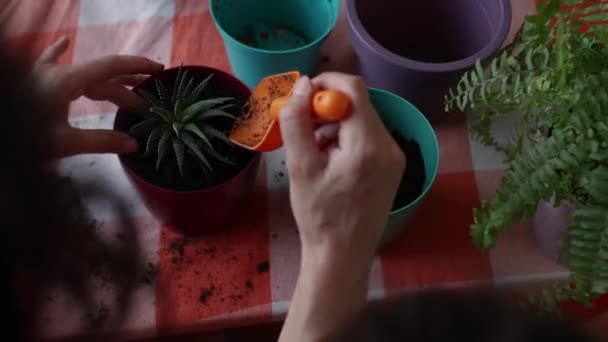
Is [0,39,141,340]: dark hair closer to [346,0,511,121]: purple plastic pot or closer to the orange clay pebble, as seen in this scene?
the orange clay pebble

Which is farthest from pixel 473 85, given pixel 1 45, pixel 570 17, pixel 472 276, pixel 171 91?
pixel 1 45

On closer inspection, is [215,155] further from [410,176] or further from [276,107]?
[410,176]

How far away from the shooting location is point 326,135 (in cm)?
50

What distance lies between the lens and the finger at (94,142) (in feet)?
1.73

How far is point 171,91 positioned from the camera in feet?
2.14

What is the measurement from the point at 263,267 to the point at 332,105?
0.28 metres

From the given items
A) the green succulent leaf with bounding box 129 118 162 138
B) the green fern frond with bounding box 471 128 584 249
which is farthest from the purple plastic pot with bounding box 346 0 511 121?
the green succulent leaf with bounding box 129 118 162 138

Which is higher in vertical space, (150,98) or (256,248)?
(150,98)

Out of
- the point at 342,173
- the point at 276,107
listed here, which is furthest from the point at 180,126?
the point at 342,173

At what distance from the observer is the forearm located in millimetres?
484

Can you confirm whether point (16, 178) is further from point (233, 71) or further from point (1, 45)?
point (233, 71)

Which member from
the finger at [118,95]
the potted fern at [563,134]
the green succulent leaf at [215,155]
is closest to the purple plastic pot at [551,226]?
the potted fern at [563,134]

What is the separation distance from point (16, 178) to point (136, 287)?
0.30 meters

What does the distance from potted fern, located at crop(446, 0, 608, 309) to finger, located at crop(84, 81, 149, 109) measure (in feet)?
1.11
